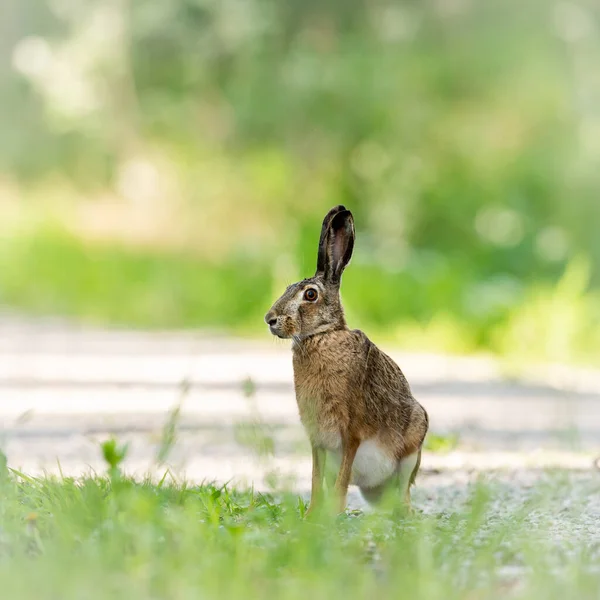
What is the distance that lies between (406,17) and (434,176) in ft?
9.44

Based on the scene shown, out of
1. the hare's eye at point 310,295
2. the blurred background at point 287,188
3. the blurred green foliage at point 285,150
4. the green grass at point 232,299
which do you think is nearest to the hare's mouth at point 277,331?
the hare's eye at point 310,295

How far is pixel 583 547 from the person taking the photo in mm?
3219

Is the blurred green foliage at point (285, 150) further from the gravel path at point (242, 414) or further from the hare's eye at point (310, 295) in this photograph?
the hare's eye at point (310, 295)

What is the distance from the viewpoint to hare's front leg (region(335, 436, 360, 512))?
3.71 m

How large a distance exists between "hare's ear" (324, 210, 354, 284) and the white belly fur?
53cm

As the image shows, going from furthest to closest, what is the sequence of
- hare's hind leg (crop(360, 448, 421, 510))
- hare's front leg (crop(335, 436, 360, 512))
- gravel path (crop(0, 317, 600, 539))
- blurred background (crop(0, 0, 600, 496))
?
blurred background (crop(0, 0, 600, 496)) < gravel path (crop(0, 317, 600, 539)) < hare's hind leg (crop(360, 448, 421, 510)) < hare's front leg (crop(335, 436, 360, 512))

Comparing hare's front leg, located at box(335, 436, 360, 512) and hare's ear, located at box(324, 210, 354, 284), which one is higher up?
hare's ear, located at box(324, 210, 354, 284)

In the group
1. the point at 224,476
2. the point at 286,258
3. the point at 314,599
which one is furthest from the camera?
the point at 286,258

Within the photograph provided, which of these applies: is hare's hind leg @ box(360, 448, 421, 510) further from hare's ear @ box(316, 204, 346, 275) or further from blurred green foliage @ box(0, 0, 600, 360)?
blurred green foliage @ box(0, 0, 600, 360)

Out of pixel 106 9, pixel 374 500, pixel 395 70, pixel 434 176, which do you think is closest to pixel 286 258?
pixel 434 176

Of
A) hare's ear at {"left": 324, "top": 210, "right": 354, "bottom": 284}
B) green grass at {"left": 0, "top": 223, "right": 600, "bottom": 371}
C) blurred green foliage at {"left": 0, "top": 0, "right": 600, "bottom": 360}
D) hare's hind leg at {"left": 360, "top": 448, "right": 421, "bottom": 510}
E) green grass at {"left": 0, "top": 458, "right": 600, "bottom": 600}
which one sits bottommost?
green grass at {"left": 0, "top": 458, "right": 600, "bottom": 600}

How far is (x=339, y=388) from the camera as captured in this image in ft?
12.3

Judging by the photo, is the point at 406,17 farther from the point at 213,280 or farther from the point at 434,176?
the point at 213,280

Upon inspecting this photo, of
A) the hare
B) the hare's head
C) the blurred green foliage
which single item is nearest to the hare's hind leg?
the hare
